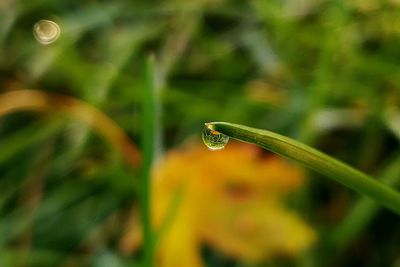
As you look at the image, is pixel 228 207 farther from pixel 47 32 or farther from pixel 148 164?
pixel 47 32

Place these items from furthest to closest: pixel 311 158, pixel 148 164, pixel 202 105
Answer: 1. pixel 202 105
2. pixel 148 164
3. pixel 311 158

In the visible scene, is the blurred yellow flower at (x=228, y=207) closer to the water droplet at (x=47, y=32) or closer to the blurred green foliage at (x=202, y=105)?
the blurred green foliage at (x=202, y=105)

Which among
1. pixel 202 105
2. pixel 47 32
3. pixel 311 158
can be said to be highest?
pixel 47 32

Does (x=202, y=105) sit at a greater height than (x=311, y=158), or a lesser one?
greater

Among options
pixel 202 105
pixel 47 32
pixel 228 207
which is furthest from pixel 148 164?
Answer: pixel 47 32

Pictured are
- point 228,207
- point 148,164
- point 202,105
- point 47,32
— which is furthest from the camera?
point 47,32

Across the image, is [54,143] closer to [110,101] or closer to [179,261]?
[110,101]

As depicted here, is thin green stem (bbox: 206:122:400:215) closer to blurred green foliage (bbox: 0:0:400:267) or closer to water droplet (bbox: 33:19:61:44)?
blurred green foliage (bbox: 0:0:400:267)
